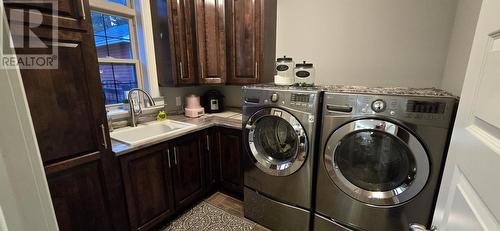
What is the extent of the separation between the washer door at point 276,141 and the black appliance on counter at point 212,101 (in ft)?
3.08

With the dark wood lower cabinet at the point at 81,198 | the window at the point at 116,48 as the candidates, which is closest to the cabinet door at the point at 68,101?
the dark wood lower cabinet at the point at 81,198

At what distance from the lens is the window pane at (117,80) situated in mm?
1912

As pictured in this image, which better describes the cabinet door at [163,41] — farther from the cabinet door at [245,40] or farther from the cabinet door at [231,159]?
the cabinet door at [231,159]

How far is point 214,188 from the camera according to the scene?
7.50 feet

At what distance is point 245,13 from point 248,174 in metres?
1.50

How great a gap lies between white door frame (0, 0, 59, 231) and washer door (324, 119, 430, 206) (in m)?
1.30

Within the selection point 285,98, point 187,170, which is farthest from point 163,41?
point 285,98

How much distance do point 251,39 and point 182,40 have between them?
25.8 inches

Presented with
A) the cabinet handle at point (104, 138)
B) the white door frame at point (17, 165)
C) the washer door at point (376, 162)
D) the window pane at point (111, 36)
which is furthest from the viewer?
the window pane at point (111, 36)

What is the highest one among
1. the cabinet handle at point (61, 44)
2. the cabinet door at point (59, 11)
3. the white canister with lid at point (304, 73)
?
the cabinet door at point (59, 11)

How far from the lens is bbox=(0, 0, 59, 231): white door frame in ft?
1.18

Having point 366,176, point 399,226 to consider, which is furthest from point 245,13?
point 399,226

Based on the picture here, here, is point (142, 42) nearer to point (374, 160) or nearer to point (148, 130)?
point (148, 130)

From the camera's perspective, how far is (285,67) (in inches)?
70.1
